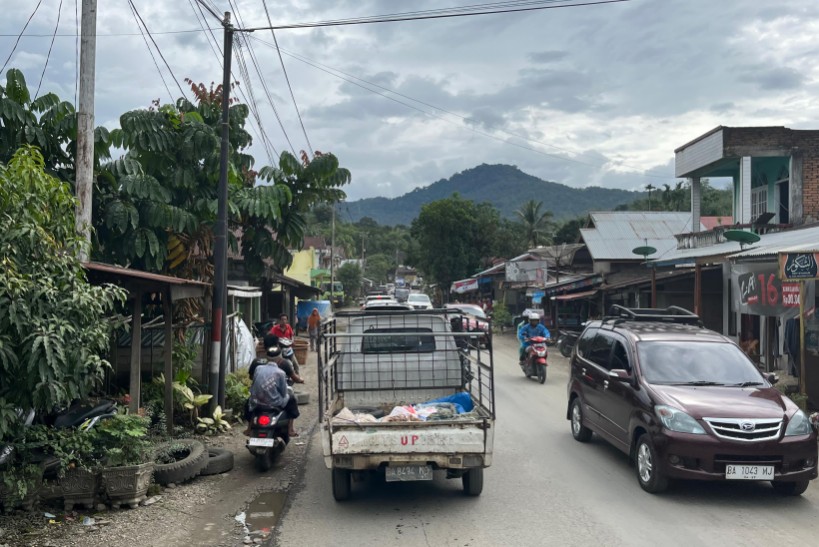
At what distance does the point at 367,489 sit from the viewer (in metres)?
8.05

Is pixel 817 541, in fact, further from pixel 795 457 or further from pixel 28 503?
pixel 28 503

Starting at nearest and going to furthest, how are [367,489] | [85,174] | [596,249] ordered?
1. [367,489]
2. [85,174]
3. [596,249]

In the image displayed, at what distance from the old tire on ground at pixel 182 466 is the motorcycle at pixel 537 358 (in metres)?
10.6

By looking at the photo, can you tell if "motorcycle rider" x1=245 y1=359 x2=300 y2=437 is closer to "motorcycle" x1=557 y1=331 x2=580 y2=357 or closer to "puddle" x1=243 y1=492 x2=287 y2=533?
"puddle" x1=243 y1=492 x2=287 y2=533

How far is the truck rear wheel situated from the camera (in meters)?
7.33

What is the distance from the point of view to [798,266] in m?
10.8

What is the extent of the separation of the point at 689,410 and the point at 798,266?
4762mm

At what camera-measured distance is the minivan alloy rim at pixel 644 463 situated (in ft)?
25.2

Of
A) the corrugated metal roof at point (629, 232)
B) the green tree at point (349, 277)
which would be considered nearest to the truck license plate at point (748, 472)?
the corrugated metal roof at point (629, 232)

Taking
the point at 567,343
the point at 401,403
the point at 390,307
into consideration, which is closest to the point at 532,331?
the point at 567,343

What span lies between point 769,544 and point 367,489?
410cm

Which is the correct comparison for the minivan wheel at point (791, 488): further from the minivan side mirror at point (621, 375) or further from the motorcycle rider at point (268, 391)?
the motorcycle rider at point (268, 391)

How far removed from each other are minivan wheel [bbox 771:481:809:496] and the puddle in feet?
17.3

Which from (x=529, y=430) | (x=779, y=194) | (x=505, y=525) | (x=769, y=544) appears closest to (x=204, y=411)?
(x=529, y=430)
